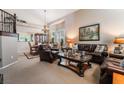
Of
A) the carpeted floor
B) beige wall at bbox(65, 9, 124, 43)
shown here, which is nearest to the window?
beige wall at bbox(65, 9, 124, 43)

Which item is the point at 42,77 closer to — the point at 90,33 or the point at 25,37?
the point at 90,33

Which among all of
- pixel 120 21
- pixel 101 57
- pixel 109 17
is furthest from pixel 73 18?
pixel 101 57

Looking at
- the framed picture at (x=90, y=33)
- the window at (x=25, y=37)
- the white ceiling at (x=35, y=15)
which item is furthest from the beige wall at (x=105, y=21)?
the window at (x=25, y=37)

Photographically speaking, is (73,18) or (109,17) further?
(73,18)

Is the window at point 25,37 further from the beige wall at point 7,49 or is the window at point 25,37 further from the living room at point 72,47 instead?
the beige wall at point 7,49

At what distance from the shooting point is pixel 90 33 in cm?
569

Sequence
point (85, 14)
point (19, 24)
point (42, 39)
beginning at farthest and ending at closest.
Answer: point (42, 39)
point (19, 24)
point (85, 14)

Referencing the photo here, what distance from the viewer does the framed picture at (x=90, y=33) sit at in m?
5.28

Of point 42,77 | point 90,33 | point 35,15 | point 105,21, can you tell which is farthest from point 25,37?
point 105,21

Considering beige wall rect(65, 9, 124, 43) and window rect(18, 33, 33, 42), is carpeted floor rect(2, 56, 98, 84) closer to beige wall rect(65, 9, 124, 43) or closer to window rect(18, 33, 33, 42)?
beige wall rect(65, 9, 124, 43)

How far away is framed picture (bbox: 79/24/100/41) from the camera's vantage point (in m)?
5.28

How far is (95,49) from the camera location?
4.92 meters
